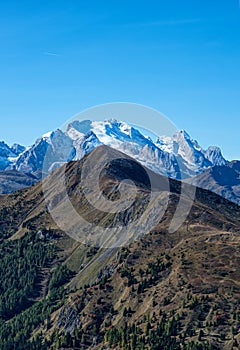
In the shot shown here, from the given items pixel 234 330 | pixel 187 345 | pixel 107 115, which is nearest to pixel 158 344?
pixel 187 345

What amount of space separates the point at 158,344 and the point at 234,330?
2884cm

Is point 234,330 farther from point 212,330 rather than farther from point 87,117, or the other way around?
point 87,117

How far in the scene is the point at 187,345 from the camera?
19075 centimetres

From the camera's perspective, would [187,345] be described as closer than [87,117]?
No

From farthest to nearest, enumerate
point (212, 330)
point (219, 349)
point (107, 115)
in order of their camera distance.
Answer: point (212, 330)
point (219, 349)
point (107, 115)

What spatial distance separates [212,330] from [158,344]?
2098 centimetres

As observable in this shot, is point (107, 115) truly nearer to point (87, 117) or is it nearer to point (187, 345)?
point (87, 117)

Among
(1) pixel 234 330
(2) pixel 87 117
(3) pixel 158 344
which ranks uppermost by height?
(2) pixel 87 117

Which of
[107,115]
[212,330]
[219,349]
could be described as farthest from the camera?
[212,330]

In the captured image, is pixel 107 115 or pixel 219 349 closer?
pixel 107 115

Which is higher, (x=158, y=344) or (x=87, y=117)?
(x=87, y=117)

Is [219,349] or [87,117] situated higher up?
[87,117]

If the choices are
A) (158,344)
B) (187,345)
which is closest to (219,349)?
(187,345)

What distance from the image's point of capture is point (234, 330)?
19550 cm
